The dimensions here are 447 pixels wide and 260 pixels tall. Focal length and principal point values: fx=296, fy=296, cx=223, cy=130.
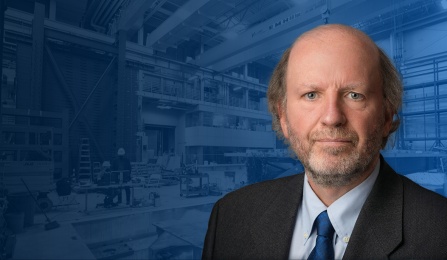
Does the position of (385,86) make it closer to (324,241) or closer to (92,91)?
(324,241)

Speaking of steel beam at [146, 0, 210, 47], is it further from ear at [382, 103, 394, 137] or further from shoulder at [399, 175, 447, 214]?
shoulder at [399, 175, 447, 214]

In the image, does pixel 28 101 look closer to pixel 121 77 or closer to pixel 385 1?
pixel 121 77

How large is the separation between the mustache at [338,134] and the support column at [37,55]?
1873 mm

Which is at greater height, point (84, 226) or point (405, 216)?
point (405, 216)

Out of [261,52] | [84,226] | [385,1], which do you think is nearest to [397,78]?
[385,1]

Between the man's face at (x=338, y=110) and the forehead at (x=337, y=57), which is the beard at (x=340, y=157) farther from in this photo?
the forehead at (x=337, y=57)

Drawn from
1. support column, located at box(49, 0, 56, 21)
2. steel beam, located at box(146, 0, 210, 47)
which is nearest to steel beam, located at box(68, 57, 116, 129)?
steel beam, located at box(146, 0, 210, 47)

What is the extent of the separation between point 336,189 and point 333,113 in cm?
20

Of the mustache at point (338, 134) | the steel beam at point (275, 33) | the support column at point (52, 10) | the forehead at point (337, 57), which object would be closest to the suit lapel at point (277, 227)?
the mustache at point (338, 134)

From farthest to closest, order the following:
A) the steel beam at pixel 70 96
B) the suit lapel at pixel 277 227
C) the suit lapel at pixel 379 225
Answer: the steel beam at pixel 70 96, the suit lapel at pixel 277 227, the suit lapel at pixel 379 225

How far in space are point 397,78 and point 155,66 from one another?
1832mm

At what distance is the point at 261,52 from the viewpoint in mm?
2537

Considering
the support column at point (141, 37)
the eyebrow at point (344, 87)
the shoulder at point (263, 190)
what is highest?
the support column at point (141, 37)

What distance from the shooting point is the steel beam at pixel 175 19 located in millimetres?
2295
